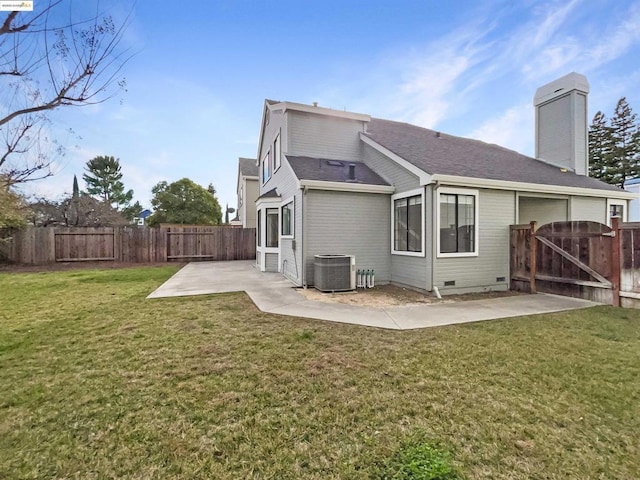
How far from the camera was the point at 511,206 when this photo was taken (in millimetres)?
8219

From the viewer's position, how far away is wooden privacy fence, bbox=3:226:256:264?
13.0 metres

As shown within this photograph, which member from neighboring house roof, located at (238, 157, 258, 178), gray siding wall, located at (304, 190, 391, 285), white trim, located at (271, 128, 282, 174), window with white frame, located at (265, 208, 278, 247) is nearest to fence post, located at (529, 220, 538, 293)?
gray siding wall, located at (304, 190, 391, 285)

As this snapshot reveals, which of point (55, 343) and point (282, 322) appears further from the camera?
point (282, 322)

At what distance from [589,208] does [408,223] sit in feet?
21.5

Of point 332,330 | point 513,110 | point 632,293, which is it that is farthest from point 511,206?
point 513,110

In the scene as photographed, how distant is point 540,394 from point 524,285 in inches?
241

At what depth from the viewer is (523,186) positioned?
808 cm

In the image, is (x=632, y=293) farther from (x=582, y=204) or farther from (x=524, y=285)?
(x=582, y=204)

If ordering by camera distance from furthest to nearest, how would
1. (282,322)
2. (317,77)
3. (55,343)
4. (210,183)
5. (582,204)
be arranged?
1. (210,183)
2. (317,77)
3. (582,204)
4. (282,322)
5. (55,343)

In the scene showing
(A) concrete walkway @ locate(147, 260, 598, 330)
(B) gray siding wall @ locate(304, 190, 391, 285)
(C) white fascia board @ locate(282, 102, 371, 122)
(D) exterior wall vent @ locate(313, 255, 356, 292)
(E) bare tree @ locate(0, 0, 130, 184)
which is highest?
(C) white fascia board @ locate(282, 102, 371, 122)

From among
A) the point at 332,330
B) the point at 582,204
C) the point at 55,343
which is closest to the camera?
the point at 55,343

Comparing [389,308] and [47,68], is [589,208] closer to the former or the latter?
[389,308]

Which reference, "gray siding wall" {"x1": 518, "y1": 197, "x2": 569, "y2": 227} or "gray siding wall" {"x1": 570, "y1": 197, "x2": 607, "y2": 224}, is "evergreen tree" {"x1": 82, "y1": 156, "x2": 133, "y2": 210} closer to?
"gray siding wall" {"x1": 518, "y1": 197, "x2": 569, "y2": 227}

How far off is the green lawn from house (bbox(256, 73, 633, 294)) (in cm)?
311
